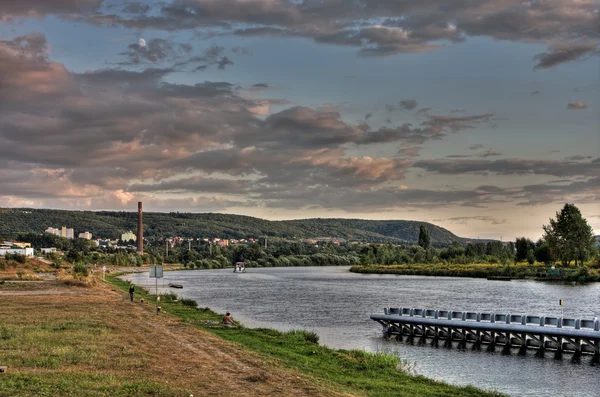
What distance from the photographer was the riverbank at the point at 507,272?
13088cm

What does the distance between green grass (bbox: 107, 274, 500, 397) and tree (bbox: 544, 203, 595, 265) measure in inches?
4743

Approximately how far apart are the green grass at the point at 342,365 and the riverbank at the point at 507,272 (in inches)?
4101

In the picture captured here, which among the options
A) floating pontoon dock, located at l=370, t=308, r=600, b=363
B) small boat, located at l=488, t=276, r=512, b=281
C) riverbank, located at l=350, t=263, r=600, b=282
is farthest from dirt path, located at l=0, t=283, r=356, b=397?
small boat, located at l=488, t=276, r=512, b=281

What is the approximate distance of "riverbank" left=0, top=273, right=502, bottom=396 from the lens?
2112 centimetres

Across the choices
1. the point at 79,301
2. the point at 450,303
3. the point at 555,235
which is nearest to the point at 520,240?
the point at 555,235

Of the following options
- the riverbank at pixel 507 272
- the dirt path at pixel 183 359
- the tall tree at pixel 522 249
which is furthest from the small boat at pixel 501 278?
the dirt path at pixel 183 359

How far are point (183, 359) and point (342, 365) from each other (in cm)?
743

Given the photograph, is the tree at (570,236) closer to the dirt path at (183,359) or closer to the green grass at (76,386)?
the dirt path at (183,359)

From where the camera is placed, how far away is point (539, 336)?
42156 mm

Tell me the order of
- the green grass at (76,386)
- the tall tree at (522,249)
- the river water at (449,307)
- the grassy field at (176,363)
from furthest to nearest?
the tall tree at (522,249) → the river water at (449,307) → the grassy field at (176,363) → the green grass at (76,386)

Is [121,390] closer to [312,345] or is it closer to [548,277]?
[312,345]

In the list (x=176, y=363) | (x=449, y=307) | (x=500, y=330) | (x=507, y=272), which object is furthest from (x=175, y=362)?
(x=507, y=272)

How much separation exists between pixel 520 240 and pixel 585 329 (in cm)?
14870

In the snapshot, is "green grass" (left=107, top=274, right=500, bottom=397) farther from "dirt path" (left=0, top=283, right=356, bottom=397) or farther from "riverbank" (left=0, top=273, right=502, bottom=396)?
"dirt path" (left=0, top=283, right=356, bottom=397)
